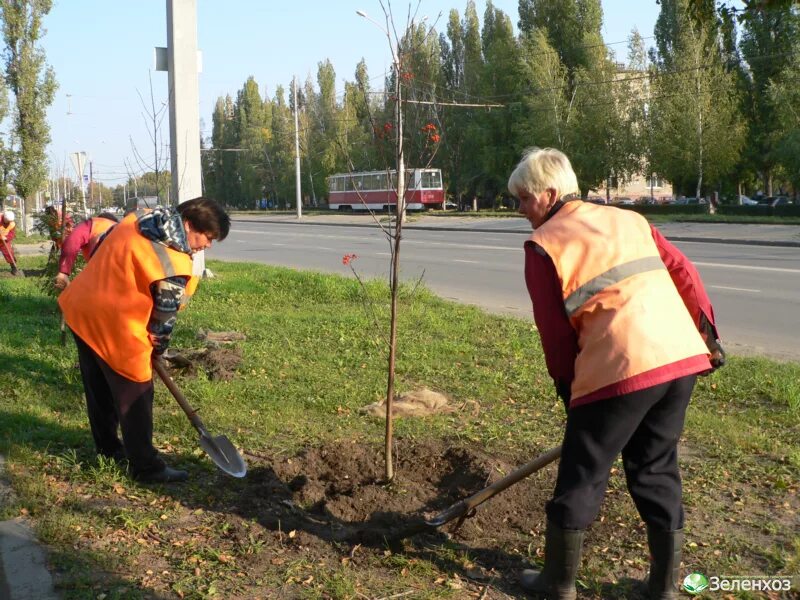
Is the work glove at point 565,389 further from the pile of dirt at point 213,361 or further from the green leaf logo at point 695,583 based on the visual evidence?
the pile of dirt at point 213,361

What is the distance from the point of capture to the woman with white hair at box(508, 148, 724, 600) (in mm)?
2820

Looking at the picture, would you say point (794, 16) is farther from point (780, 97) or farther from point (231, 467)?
point (231, 467)

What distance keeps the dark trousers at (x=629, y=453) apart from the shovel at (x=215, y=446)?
1.86 m

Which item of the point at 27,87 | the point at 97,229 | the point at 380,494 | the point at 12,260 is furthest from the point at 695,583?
the point at 27,87

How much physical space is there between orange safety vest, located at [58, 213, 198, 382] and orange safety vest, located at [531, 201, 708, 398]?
2.00 meters

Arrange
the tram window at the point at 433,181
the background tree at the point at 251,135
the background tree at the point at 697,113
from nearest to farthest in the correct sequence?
the background tree at the point at 697,113
the tram window at the point at 433,181
the background tree at the point at 251,135

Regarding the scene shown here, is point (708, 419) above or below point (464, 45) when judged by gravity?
below

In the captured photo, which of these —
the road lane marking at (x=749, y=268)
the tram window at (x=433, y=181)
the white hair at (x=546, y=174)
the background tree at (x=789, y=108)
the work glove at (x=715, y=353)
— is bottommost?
the road lane marking at (x=749, y=268)

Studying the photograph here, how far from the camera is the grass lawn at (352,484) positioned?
335cm

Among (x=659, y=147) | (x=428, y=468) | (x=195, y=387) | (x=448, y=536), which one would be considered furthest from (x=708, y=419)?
(x=659, y=147)

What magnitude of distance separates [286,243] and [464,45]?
115ft

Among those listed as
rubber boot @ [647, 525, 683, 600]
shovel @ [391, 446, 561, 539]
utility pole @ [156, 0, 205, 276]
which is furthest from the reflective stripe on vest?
utility pole @ [156, 0, 205, 276]

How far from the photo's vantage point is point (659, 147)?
38.6 meters

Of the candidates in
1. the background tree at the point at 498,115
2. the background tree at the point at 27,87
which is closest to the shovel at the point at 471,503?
the background tree at the point at 27,87
